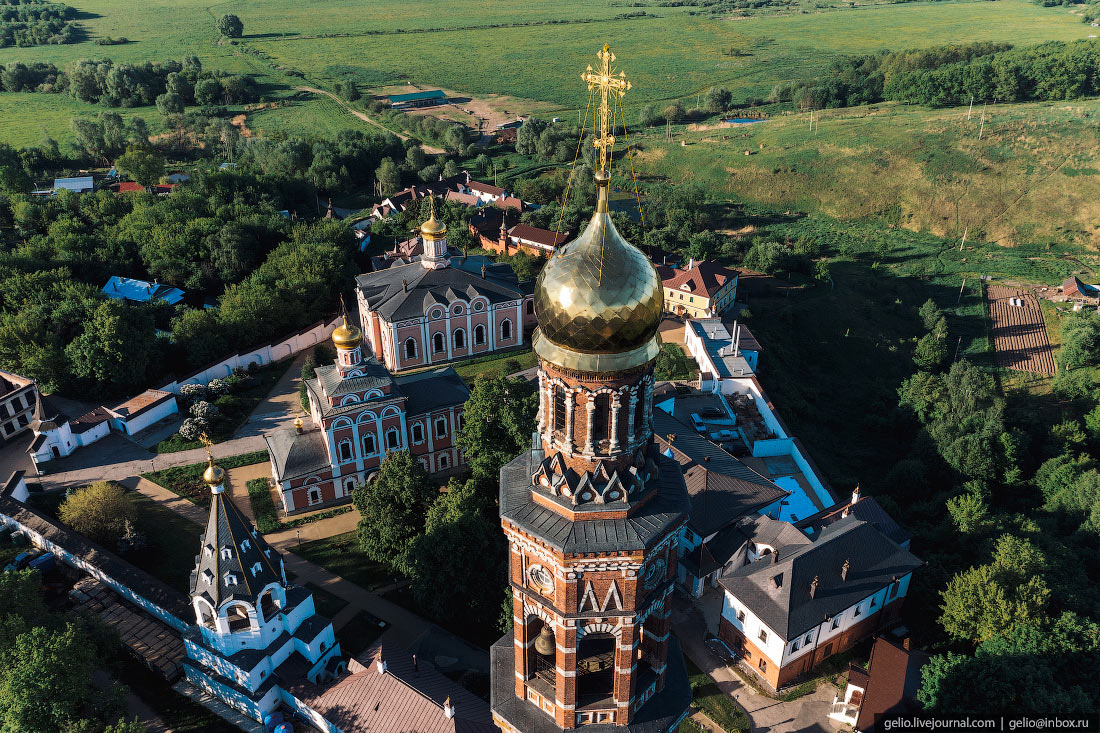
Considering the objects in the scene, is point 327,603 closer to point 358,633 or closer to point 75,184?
point 358,633

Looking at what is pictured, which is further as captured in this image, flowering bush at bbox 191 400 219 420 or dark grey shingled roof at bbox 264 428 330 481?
flowering bush at bbox 191 400 219 420

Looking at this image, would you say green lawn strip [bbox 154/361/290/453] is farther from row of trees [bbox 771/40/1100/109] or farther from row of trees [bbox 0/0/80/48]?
row of trees [bbox 0/0/80/48]

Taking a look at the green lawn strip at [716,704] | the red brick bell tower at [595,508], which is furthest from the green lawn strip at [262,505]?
the red brick bell tower at [595,508]

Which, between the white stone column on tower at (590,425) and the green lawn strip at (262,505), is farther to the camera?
the green lawn strip at (262,505)

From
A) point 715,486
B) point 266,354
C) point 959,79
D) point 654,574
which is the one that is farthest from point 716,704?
point 959,79

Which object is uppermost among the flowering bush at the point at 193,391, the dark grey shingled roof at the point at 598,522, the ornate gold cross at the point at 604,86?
the ornate gold cross at the point at 604,86

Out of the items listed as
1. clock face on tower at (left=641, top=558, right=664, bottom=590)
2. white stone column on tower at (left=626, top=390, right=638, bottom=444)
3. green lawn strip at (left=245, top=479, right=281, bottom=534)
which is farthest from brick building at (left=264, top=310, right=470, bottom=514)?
white stone column on tower at (left=626, top=390, right=638, bottom=444)

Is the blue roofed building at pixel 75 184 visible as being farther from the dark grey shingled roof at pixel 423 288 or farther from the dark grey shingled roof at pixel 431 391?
the dark grey shingled roof at pixel 431 391
